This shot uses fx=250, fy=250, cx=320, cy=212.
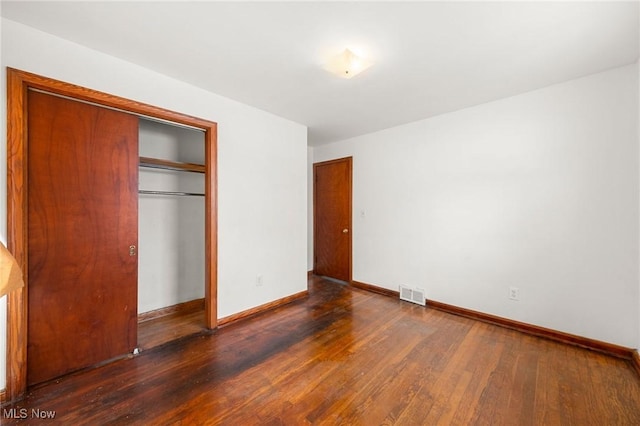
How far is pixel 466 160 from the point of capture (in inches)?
119

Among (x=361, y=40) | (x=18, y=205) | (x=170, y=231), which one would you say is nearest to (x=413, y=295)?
(x=361, y=40)

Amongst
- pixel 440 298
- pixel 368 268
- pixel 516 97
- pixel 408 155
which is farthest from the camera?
pixel 368 268

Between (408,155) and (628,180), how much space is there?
2.05 metres

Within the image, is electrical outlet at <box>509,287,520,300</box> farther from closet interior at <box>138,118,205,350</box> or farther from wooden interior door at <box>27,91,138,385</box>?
wooden interior door at <box>27,91,138,385</box>

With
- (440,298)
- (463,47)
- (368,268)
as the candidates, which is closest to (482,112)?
(463,47)

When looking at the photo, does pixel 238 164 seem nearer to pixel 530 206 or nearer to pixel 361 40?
pixel 361 40

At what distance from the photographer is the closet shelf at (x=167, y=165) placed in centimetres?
261

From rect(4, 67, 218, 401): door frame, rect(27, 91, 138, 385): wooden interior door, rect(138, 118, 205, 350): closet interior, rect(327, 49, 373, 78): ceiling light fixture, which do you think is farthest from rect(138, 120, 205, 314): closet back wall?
rect(327, 49, 373, 78): ceiling light fixture

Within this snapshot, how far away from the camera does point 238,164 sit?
2857 mm

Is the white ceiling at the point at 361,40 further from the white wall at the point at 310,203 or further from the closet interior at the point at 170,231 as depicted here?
the white wall at the point at 310,203

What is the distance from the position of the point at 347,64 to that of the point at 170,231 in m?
2.69

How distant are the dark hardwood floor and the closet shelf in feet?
5.92

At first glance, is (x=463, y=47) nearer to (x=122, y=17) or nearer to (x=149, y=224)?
(x=122, y=17)

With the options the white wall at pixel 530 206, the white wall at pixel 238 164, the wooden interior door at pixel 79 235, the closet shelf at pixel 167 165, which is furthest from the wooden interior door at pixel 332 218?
the wooden interior door at pixel 79 235
